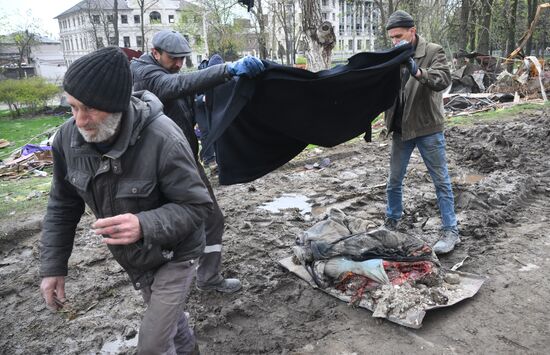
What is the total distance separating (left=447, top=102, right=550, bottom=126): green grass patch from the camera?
37.9 ft

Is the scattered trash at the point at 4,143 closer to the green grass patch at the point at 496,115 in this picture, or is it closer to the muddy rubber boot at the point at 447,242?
the green grass patch at the point at 496,115

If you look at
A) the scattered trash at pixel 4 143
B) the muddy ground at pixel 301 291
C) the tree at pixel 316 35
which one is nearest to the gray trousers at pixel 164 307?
the muddy ground at pixel 301 291

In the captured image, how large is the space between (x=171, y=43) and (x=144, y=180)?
1577 millimetres

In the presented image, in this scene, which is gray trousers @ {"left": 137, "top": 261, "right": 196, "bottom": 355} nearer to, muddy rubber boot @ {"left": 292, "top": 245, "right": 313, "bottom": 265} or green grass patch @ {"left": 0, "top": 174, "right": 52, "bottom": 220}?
muddy rubber boot @ {"left": 292, "top": 245, "right": 313, "bottom": 265}

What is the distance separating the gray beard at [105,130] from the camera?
202 cm

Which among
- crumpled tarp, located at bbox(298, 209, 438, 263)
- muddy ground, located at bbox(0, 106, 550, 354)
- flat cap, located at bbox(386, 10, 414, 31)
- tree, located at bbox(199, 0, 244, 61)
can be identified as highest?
tree, located at bbox(199, 0, 244, 61)

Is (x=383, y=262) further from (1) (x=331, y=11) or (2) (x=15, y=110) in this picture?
(1) (x=331, y=11)

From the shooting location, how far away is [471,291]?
11.6ft

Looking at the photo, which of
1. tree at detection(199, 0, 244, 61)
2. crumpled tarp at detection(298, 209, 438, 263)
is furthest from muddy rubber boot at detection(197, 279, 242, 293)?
tree at detection(199, 0, 244, 61)

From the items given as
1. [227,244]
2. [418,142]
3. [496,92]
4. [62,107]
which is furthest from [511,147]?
[62,107]

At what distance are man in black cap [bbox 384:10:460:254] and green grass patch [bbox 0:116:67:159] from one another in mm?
12325

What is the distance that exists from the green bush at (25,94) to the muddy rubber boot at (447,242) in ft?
75.8

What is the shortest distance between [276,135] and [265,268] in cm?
138

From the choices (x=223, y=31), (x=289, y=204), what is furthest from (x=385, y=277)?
(x=223, y=31)
